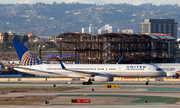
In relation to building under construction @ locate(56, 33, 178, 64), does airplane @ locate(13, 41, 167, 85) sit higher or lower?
lower

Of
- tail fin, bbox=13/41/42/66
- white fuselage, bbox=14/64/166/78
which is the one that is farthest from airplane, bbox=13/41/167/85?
tail fin, bbox=13/41/42/66

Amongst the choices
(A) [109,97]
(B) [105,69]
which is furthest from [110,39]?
(A) [109,97]

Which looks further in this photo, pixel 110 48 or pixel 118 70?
pixel 110 48

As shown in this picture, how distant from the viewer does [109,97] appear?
4716cm

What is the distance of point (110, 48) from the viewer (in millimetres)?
104875

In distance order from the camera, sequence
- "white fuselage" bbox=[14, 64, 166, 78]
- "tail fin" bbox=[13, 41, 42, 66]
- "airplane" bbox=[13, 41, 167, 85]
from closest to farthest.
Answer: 1. "airplane" bbox=[13, 41, 167, 85]
2. "white fuselage" bbox=[14, 64, 166, 78]
3. "tail fin" bbox=[13, 41, 42, 66]

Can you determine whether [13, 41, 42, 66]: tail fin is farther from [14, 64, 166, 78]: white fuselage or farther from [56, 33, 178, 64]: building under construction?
[56, 33, 178, 64]: building under construction

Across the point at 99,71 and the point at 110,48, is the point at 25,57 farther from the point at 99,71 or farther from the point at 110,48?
the point at 110,48

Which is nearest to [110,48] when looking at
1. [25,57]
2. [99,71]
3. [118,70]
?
[118,70]

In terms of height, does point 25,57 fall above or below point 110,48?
below

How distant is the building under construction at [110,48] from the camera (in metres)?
105

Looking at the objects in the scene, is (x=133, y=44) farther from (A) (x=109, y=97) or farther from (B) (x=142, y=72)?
(A) (x=109, y=97)

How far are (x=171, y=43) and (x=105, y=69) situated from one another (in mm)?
65490

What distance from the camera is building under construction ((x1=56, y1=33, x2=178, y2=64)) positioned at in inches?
4126
